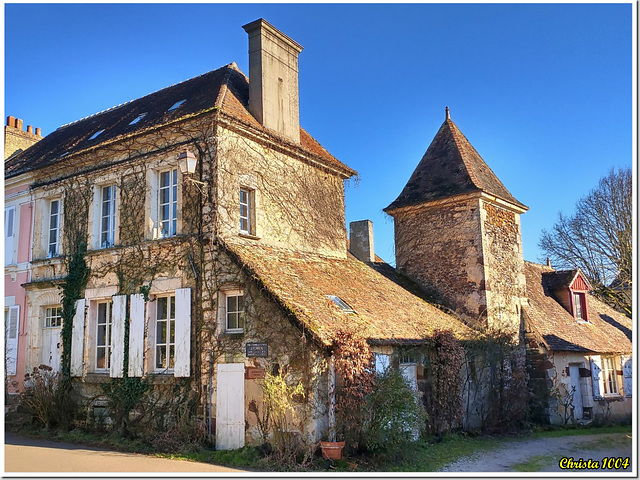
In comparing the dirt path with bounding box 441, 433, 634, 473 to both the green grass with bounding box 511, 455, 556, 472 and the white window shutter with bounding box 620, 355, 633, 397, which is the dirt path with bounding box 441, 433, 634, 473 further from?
the white window shutter with bounding box 620, 355, 633, 397

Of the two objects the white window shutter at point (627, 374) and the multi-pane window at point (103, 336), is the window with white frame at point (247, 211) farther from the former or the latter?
the white window shutter at point (627, 374)

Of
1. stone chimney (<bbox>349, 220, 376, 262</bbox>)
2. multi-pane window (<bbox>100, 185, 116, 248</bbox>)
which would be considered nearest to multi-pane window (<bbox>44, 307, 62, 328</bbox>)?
multi-pane window (<bbox>100, 185, 116, 248</bbox>)

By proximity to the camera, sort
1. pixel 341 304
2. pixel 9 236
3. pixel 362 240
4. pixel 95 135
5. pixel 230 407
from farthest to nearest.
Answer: pixel 362 240
pixel 9 236
pixel 95 135
pixel 341 304
pixel 230 407

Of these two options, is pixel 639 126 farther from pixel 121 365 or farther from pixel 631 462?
pixel 121 365

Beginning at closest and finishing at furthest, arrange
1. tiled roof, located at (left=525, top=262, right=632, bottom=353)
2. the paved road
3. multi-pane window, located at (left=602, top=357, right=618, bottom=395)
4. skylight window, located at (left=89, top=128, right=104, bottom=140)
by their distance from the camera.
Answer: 1. the paved road
2. skylight window, located at (left=89, top=128, right=104, bottom=140)
3. tiled roof, located at (left=525, top=262, right=632, bottom=353)
4. multi-pane window, located at (left=602, top=357, right=618, bottom=395)

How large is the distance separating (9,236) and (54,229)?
1.56 metres

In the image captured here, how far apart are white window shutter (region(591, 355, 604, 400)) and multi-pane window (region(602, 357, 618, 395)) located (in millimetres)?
193

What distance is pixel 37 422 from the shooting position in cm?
1232

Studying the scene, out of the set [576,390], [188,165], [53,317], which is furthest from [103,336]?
[576,390]

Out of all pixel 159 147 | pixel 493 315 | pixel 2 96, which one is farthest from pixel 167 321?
pixel 493 315

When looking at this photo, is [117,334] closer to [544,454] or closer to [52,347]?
[52,347]

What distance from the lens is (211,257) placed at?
36.0 ft

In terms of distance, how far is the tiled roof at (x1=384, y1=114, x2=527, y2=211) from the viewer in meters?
15.6

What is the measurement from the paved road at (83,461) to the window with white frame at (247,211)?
180 inches
